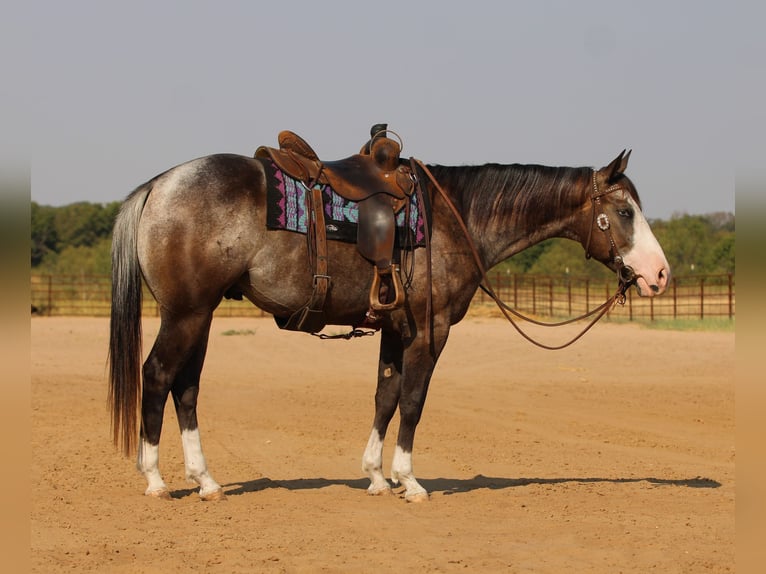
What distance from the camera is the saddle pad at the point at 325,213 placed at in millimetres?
6348

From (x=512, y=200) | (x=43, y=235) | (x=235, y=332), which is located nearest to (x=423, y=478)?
(x=512, y=200)

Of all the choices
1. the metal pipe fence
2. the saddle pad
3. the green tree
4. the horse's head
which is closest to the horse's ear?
the horse's head

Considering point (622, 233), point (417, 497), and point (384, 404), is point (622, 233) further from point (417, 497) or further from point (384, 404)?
point (417, 497)

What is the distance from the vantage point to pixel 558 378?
1552 centimetres

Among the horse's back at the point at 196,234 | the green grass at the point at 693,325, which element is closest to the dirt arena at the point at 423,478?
the horse's back at the point at 196,234

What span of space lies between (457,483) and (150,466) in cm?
242

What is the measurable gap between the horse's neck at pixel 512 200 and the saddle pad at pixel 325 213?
1.84 ft

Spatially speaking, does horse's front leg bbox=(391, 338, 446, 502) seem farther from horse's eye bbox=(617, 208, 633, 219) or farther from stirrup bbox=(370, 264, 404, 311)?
horse's eye bbox=(617, 208, 633, 219)

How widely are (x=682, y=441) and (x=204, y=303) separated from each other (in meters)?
5.59

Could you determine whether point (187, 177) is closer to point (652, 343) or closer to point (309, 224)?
point (309, 224)

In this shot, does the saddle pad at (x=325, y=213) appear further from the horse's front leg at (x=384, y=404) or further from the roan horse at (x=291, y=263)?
the horse's front leg at (x=384, y=404)

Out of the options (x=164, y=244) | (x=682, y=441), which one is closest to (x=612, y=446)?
(x=682, y=441)

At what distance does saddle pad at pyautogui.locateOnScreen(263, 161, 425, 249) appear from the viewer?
6.35 metres

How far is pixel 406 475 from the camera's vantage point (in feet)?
22.2
